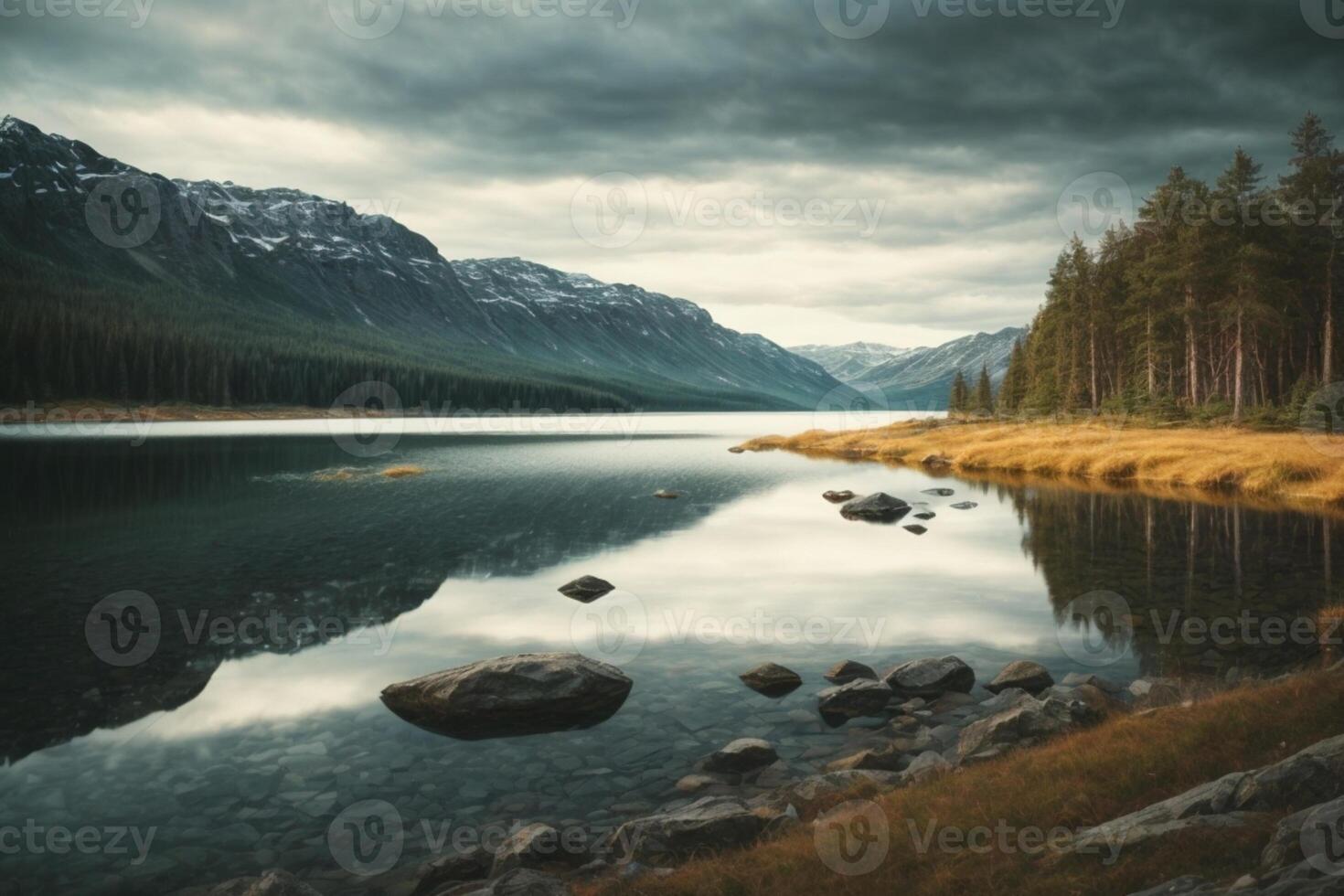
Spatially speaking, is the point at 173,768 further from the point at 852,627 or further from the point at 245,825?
the point at 852,627

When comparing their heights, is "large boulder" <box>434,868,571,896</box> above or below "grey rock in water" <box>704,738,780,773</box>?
above

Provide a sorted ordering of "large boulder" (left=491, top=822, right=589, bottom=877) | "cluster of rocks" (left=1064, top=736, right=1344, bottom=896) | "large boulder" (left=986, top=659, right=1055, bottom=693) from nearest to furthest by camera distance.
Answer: "cluster of rocks" (left=1064, top=736, right=1344, bottom=896)
"large boulder" (left=491, top=822, right=589, bottom=877)
"large boulder" (left=986, top=659, right=1055, bottom=693)

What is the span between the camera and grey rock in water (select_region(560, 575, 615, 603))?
23.1 metres

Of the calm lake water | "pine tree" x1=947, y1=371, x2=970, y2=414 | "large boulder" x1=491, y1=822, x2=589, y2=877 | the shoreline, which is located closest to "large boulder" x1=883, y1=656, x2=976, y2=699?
the calm lake water

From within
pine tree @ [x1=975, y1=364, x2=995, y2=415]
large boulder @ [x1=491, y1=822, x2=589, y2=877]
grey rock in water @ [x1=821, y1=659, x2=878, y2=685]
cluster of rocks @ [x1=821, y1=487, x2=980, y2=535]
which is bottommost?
grey rock in water @ [x1=821, y1=659, x2=878, y2=685]

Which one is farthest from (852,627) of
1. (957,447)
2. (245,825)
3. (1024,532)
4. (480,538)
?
(957,447)

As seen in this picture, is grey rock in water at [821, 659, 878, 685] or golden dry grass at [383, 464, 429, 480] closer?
grey rock in water at [821, 659, 878, 685]

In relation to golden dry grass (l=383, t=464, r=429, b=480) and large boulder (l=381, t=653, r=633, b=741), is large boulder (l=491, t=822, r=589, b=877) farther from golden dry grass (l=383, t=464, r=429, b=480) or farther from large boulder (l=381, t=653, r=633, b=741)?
golden dry grass (l=383, t=464, r=429, b=480)

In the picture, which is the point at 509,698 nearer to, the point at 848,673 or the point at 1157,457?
the point at 848,673

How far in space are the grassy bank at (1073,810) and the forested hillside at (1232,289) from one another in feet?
182

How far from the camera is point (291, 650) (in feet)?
57.9

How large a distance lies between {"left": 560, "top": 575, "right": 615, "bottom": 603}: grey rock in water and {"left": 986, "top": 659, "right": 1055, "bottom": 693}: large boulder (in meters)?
12.0

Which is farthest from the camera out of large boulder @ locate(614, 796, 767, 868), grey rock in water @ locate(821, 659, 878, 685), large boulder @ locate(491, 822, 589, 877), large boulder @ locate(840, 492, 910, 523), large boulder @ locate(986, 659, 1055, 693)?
large boulder @ locate(840, 492, 910, 523)

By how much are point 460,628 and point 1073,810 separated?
51.5ft
